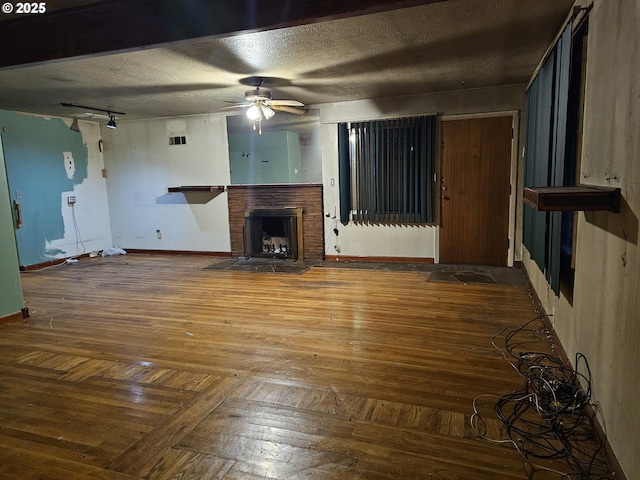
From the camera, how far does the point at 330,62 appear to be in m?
3.83

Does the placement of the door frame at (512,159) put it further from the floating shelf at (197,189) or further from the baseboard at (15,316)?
the baseboard at (15,316)

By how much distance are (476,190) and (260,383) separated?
4.12 metres

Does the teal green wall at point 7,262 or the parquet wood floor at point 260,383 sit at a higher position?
the teal green wall at point 7,262

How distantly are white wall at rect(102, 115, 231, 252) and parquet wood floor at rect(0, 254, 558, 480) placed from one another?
8.41 feet

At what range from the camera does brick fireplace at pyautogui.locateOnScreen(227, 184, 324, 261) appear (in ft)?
20.6

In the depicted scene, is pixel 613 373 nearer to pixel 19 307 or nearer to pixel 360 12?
pixel 360 12

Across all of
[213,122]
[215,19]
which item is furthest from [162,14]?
[213,122]

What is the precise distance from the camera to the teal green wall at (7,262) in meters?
3.78

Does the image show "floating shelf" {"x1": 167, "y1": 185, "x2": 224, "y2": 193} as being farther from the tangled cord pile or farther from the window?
the tangled cord pile

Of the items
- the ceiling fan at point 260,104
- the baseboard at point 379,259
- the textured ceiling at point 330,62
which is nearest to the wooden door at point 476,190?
the baseboard at point 379,259

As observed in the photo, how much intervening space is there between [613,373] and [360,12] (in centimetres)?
214

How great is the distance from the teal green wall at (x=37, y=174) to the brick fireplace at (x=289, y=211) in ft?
9.16

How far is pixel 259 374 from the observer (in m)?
2.70

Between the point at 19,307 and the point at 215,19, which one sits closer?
the point at 215,19
